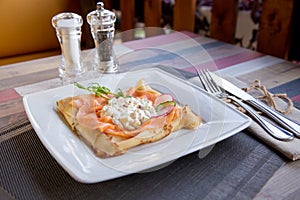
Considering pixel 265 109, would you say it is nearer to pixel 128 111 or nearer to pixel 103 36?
pixel 128 111

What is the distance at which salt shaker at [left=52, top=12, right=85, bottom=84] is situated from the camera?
0.95m

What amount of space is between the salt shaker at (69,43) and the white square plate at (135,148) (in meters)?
0.15

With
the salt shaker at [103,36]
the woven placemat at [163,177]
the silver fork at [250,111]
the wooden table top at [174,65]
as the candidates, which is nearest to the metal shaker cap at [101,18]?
the salt shaker at [103,36]

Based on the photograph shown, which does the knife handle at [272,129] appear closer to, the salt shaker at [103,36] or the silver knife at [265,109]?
the silver knife at [265,109]

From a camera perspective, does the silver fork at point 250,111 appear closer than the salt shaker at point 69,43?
Yes

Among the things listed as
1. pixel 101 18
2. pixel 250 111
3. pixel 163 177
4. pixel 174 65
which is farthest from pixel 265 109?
pixel 101 18

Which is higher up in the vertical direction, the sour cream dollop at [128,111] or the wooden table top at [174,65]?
the sour cream dollop at [128,111]

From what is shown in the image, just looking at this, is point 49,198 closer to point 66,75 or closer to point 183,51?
point 66,75

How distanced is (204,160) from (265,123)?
185mm

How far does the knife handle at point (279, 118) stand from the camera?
0.70m

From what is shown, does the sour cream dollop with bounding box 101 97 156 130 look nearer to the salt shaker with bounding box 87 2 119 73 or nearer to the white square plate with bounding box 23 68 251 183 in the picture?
the white square plate with bounding box 23 68 251 183

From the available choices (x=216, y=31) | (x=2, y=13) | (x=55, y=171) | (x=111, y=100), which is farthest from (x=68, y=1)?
(x=55, y=171)

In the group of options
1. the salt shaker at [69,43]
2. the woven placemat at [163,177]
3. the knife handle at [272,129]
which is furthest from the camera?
the salt shaker at [69,43]

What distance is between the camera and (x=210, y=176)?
58 cm
